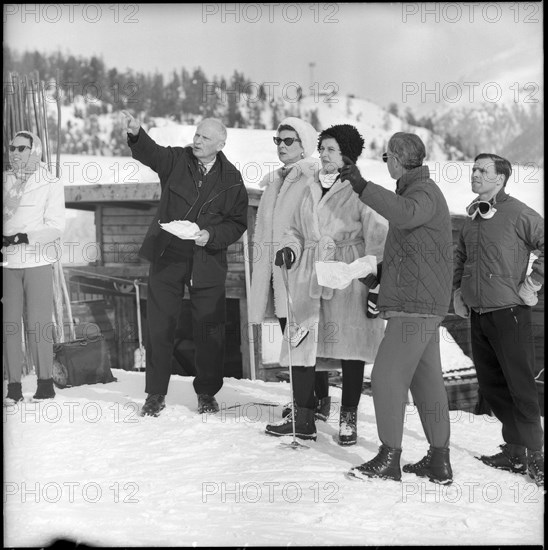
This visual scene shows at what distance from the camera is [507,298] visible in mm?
3691

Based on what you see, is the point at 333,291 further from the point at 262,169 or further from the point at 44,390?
the point at 262,169

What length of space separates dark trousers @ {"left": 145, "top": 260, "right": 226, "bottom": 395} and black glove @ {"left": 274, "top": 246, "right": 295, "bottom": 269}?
2.39 ft

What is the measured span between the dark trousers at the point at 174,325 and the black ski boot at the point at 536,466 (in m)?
1.91

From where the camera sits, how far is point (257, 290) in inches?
175

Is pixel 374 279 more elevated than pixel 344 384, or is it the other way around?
pixel 374 279

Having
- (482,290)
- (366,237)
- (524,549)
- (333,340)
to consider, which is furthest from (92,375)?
(524,549)

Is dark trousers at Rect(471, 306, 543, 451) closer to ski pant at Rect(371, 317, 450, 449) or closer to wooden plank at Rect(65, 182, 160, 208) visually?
ski pant at Rect(371, 317, 450, 449)

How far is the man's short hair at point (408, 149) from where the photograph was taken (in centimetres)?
346

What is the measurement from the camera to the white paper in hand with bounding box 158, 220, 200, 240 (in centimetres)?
434

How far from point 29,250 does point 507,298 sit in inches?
114

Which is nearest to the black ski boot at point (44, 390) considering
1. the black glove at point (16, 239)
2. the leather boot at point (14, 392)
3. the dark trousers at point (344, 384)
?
the leather boot at point (14, 392)

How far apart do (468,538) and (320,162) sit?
224 cm

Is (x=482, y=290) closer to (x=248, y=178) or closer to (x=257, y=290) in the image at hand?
(x=257, y=290)

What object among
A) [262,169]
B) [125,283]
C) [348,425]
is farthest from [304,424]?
Answer: [262,169]
